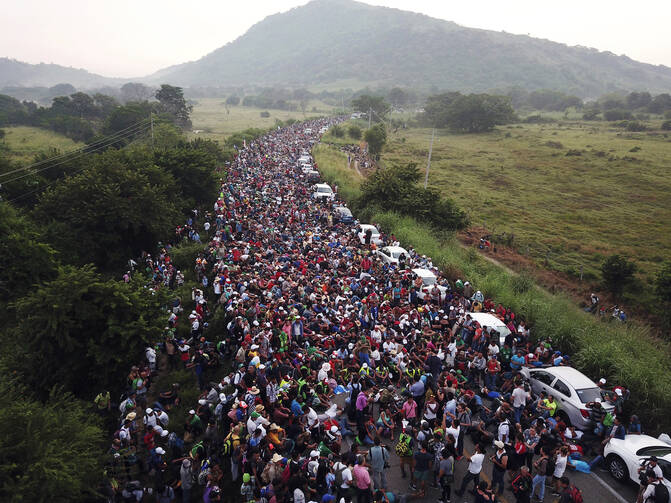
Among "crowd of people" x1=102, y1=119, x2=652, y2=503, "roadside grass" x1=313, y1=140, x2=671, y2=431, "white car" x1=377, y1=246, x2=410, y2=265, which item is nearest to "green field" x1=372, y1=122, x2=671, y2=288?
"roadside grass" x1=313, y1=140, x2=671, y2=431

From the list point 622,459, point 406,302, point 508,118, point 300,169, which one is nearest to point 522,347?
point 406,302

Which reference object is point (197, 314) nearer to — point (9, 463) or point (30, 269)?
point (9, 463)

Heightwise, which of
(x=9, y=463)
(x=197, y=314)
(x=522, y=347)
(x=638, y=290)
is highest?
(x=9, y=463)

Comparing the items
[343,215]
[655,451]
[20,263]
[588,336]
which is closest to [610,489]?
[655,451]

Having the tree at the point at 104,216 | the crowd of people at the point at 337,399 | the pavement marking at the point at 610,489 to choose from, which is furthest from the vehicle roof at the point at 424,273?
the tree at the point at 104,216

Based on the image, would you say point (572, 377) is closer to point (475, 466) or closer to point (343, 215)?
point (475, 466)

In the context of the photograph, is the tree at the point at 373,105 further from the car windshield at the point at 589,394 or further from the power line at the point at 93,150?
the car windshield at the point at 589,394
